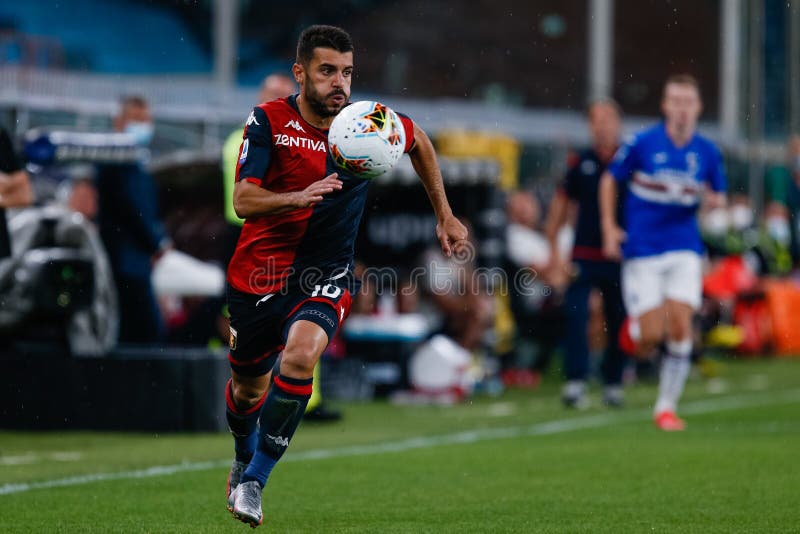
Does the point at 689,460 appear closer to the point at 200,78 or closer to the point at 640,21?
the point at 200,78

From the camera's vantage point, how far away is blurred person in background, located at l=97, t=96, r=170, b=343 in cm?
1230

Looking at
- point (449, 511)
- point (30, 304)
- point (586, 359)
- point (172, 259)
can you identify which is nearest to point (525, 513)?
point (449, 511)

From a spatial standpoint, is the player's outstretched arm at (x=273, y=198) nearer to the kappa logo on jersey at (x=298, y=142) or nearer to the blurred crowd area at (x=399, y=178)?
the kappa logo on jersey at (x=298, y=142)

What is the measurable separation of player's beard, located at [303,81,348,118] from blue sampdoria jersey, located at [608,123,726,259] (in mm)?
5342

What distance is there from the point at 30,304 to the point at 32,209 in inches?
28.8

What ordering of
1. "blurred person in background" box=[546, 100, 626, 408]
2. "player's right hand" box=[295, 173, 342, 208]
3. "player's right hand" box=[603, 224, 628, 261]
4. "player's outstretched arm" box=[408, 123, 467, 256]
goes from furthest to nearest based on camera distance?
"blurred person in background" box=[546, 100, 626, 408] < "player's right hand" box=[603, 224, 628, 261] < "player's outstretched arm" box=[408, 123, 467, 256] < "player's right hand" box=[295, 173, 342, 208]

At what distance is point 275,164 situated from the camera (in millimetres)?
6656

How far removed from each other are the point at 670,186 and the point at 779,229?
42.4 feet

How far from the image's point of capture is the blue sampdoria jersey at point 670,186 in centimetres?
1151

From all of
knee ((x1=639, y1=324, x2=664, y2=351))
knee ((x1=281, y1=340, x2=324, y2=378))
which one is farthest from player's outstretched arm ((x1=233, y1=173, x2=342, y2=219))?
knee ((x1=639, y1=324, x2=664, y2=351))

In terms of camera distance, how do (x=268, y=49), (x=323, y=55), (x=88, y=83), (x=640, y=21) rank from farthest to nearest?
(x=640, y=21)
(x=268, y=49)
(x=88, y=83)
(x=323, y=55)

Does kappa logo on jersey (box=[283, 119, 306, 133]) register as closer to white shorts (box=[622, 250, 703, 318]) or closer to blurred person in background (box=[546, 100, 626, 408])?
white shorts (box=[622, 250, 703, 318])

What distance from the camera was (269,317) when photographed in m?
6.71

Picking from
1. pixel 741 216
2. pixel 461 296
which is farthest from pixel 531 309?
pixel 741 216
